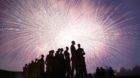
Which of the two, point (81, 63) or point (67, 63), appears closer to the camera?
point (81, 63)

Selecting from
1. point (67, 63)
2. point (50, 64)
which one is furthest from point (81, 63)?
point (50, 64)

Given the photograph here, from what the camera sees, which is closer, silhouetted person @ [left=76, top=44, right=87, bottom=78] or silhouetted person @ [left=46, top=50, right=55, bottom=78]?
silhouetted person @ [left=76, top=44, right=87, bottom=78]

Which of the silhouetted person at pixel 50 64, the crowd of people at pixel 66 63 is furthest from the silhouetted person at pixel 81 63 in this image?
the silhouetted person at pixel 50 64

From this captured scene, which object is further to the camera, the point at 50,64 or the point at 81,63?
the point at 50,64

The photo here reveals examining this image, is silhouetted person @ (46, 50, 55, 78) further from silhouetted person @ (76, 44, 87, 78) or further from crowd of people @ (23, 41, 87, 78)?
silhouetted person @ (76, 44, 87, 78)

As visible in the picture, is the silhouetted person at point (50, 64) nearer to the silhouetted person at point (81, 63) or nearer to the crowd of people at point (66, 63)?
the crowd of people at point (66, 63)

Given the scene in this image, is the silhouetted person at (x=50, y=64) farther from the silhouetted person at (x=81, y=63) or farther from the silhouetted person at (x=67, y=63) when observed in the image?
the silhouetted person at (x=81, y=63)

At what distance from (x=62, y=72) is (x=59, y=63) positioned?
2.32ft

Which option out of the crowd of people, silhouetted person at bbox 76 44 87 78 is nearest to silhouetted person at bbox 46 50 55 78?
the crowd of people

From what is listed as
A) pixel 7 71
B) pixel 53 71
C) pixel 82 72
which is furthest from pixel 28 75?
pixel 7 71

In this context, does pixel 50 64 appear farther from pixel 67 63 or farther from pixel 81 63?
pixel 81 63

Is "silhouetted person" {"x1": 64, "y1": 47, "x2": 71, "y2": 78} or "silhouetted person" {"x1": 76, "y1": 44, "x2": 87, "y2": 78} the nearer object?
"silhouetted person" {"x1": 76, "y1": 44, "x2": 87, "y2": 78}

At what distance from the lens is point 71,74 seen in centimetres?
1334

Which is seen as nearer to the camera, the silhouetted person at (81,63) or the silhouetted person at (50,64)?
the silhouetted person at (81,63)
